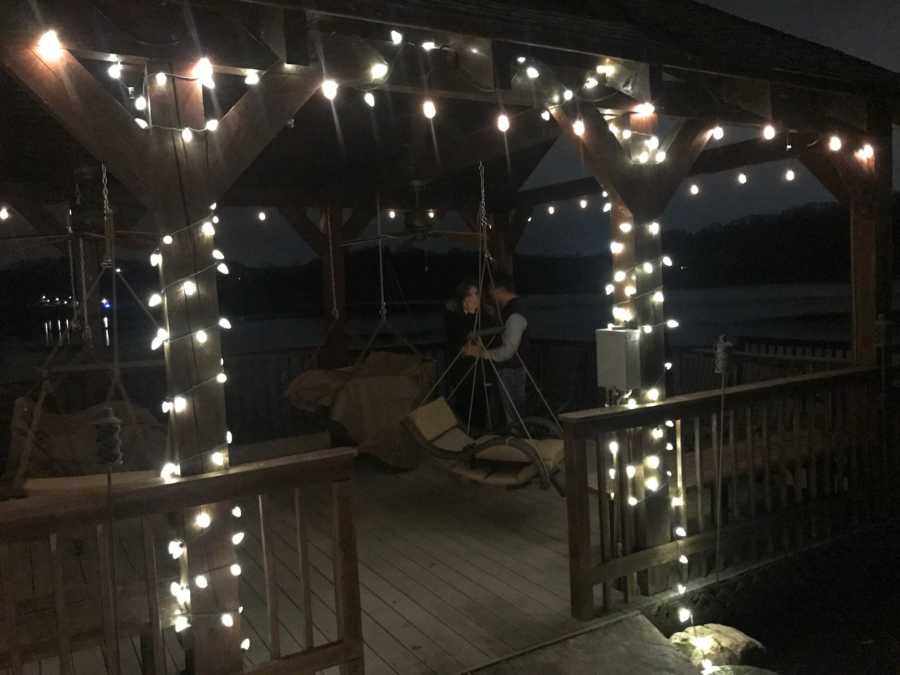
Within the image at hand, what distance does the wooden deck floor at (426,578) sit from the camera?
341 cm

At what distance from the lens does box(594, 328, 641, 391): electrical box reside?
4.03m

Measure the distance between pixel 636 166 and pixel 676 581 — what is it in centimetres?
224

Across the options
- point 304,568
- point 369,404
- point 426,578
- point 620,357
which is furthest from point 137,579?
point 369,404

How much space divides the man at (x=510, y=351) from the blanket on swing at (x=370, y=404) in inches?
26.0

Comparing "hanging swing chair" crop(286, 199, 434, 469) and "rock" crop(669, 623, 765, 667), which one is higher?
"hanging swing chair" crop(286, 199, 434, 469)

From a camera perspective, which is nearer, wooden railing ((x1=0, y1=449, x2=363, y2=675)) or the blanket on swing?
wooden railing ((x1=0, y1=449, x2=363, y2=675))

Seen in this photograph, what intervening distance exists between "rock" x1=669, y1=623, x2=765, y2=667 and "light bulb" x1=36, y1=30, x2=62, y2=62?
3.58 metres

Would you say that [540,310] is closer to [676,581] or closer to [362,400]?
[362,400]

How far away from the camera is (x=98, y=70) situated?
15.2 feet

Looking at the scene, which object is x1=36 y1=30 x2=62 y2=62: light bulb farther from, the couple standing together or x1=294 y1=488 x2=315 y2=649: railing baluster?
the couple standing together

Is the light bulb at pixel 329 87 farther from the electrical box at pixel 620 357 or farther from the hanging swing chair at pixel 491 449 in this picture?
the hanging swing chair at pixel 491 449

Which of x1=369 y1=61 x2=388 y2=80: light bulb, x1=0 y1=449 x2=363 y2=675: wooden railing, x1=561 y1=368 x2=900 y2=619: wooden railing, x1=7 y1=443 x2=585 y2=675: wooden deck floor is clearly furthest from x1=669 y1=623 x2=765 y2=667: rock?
x1=369 y1=61 x2=388 y2=80: light bulb

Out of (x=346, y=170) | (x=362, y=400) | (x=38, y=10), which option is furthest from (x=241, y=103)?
(x=346, y=170)

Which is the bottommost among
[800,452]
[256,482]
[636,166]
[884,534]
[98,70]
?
[884,534]
